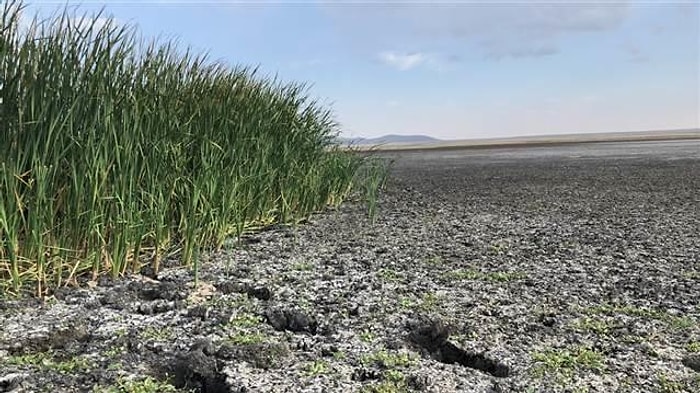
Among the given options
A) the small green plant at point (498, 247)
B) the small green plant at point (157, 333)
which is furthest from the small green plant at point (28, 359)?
the small green plant at point (498, 247)

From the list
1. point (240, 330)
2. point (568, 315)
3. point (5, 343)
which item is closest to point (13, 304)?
point (5, 343)

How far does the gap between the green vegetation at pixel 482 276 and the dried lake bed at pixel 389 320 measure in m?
0.02

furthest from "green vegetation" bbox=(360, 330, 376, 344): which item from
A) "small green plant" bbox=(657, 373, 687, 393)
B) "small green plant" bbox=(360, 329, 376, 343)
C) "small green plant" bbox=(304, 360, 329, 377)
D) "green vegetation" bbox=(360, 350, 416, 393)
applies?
"small green plant" bbox=(657, 373, 687, 393)

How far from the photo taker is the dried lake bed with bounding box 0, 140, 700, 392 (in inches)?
77.1

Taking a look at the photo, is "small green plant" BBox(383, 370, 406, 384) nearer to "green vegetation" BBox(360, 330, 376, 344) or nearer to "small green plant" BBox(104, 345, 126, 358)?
"green vegetation" BBox(360, 330, 376, 344)

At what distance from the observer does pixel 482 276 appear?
10.5 feet

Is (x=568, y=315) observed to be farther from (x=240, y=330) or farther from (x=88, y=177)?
(x=88, y=177)

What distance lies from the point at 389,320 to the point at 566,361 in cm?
70

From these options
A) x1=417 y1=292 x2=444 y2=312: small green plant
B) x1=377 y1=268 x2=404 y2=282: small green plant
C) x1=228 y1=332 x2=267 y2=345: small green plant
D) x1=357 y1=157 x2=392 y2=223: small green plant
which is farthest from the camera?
x1=357 y1=157 x2=392 y2=223: small green plant

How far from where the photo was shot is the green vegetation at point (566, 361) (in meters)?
2.00

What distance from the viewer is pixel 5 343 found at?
2219mm

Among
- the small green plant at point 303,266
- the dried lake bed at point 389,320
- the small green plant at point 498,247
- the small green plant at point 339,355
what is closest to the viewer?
the dried lake bed at point 389,320

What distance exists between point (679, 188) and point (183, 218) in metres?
6.05

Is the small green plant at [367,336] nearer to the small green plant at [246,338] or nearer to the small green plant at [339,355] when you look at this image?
the small green plant at [339,355]
